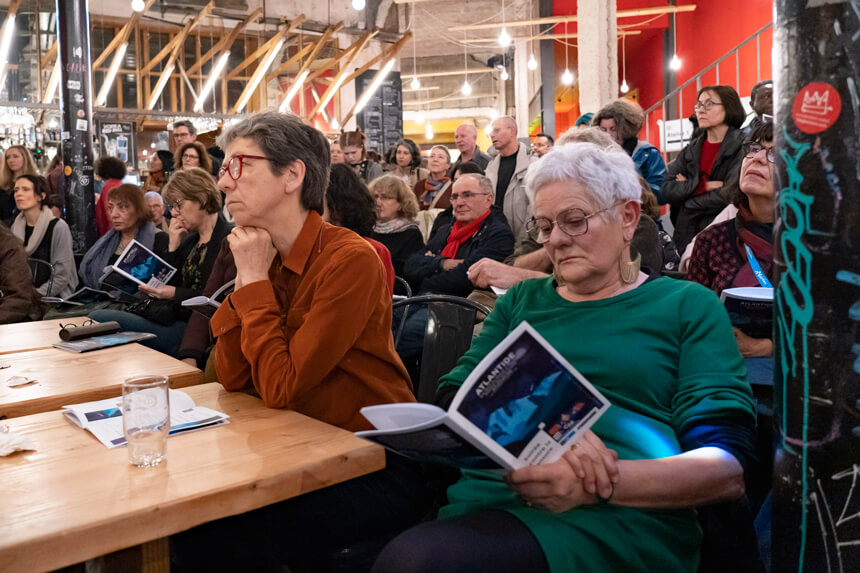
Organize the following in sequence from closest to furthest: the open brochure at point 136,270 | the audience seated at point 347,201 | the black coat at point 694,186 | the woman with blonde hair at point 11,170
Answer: the audience seated at point 347,201
the open brochure at point 136,270
the black coat at point 694,186
the woman with blonde hair at point 11,170

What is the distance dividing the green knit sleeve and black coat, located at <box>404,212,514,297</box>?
101 inches

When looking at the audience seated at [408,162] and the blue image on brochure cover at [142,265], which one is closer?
the blue image on brochure cover at [142,265]

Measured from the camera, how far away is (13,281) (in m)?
4.38

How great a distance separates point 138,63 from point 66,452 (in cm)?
1240

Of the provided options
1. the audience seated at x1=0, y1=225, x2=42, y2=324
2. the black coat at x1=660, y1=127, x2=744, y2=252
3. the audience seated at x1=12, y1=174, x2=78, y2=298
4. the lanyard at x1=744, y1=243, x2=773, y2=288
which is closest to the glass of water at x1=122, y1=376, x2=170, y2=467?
the lanyard at x1=744, y1=243, x2=773, y2=288

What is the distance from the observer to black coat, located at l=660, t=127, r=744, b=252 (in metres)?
4.31

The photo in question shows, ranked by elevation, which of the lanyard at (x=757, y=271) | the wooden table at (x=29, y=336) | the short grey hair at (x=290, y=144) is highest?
the short grey hair at (x=290, y=144)

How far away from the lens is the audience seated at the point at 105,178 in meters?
6.89

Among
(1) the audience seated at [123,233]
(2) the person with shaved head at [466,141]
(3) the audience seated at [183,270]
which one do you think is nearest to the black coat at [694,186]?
(2) the person with shaved head at [466,141]

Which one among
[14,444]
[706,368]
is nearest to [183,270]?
[14,444]

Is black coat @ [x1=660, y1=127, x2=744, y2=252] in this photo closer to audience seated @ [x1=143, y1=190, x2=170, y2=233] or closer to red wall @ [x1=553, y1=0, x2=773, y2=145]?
red wall @ [x1=553, y1=0, x2=773, y2=145]

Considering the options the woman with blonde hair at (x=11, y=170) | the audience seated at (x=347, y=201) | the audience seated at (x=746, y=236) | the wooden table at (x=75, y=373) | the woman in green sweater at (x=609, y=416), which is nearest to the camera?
the woman in green sweater at (x=609, y=416)

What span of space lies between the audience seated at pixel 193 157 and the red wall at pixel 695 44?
5203mm

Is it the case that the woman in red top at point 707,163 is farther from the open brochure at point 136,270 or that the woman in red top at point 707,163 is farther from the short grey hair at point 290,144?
the open brochure at point 136,270
